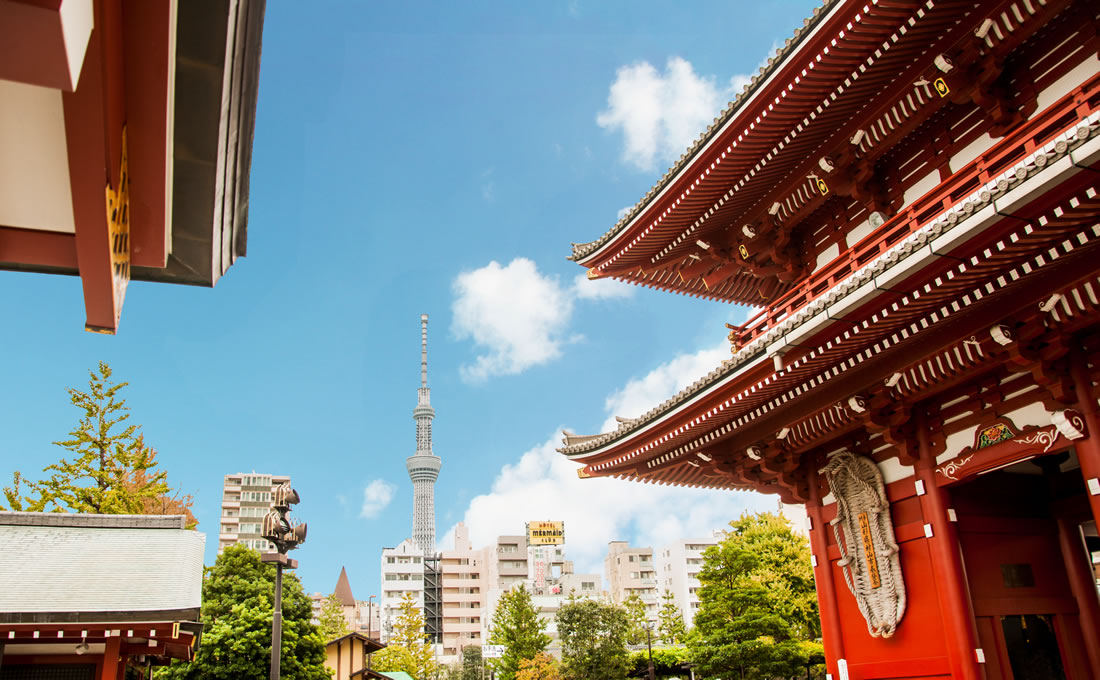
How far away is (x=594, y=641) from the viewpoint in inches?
1529

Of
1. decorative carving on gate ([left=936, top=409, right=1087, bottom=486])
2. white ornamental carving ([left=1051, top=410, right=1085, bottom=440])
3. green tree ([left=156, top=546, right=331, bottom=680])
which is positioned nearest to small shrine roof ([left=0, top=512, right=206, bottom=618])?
green tree ([left=156, top=546, right=331, bottom=680])

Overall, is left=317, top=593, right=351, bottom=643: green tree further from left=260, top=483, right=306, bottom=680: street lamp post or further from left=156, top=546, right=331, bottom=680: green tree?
left=260, top=483, right=306, bottom=680: street lamp post

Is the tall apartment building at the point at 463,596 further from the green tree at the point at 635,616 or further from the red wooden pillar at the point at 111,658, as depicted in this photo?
the red wooden pillar at the point at 111,658

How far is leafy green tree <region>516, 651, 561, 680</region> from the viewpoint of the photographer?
40.9 metres

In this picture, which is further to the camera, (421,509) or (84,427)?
(421,509)

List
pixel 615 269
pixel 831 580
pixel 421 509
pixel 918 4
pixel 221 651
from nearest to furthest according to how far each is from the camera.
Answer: pixel 918 4
pixel 831 580
pixel 615 269
pixel 221 651
pixel 421 509

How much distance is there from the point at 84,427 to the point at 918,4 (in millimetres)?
29645

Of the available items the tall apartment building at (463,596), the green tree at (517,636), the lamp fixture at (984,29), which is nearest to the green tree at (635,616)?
the green tree at (517,636)

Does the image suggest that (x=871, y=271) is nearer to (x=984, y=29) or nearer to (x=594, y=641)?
(x=984, y=29)

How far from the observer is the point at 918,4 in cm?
1060

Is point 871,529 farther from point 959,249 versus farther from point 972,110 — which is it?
point 972,110

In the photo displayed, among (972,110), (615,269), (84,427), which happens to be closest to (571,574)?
(84,427)

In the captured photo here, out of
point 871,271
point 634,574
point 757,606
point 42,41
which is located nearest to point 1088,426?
point 871,271

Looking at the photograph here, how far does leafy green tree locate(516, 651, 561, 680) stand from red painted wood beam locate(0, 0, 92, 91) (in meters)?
42.5
